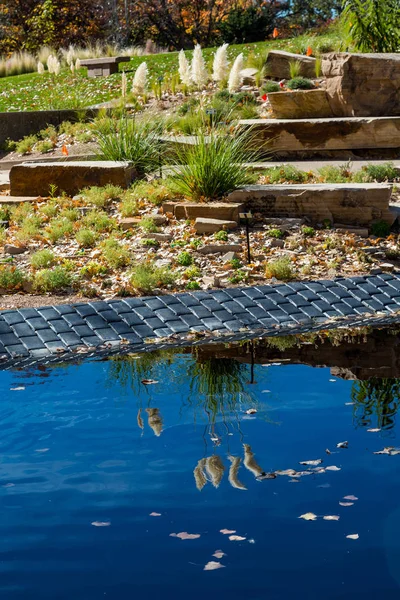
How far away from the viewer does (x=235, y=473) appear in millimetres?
4461

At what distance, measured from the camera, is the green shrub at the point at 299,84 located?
13672mm

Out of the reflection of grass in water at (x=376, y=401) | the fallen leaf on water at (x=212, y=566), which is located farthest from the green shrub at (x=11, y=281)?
the fallen leaf on water at (x=212, y=566)

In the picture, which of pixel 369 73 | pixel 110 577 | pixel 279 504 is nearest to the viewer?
pixel 110 577

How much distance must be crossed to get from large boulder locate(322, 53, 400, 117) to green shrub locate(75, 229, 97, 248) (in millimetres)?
5037

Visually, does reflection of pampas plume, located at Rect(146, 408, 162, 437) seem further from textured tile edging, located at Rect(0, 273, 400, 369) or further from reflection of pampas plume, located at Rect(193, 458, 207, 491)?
textured tile edging, located at Rect(0, 273, 400, 369)

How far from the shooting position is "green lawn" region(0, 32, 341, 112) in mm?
16844

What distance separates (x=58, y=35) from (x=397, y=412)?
83.2 ft

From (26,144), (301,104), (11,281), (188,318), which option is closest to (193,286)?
(188,318)

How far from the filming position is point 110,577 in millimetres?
3561

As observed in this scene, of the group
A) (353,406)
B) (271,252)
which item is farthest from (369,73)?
(353,406)

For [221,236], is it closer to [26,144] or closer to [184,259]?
[184,259]

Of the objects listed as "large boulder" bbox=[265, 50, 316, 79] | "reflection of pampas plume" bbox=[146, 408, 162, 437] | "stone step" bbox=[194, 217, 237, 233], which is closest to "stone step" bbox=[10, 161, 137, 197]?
"stone step" bbox=[194, 217, 237, 233]

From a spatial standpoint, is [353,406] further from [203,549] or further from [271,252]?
[271,252]

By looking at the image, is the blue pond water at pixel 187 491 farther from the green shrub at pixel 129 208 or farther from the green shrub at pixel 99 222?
the green shrub at pixel 129 208
